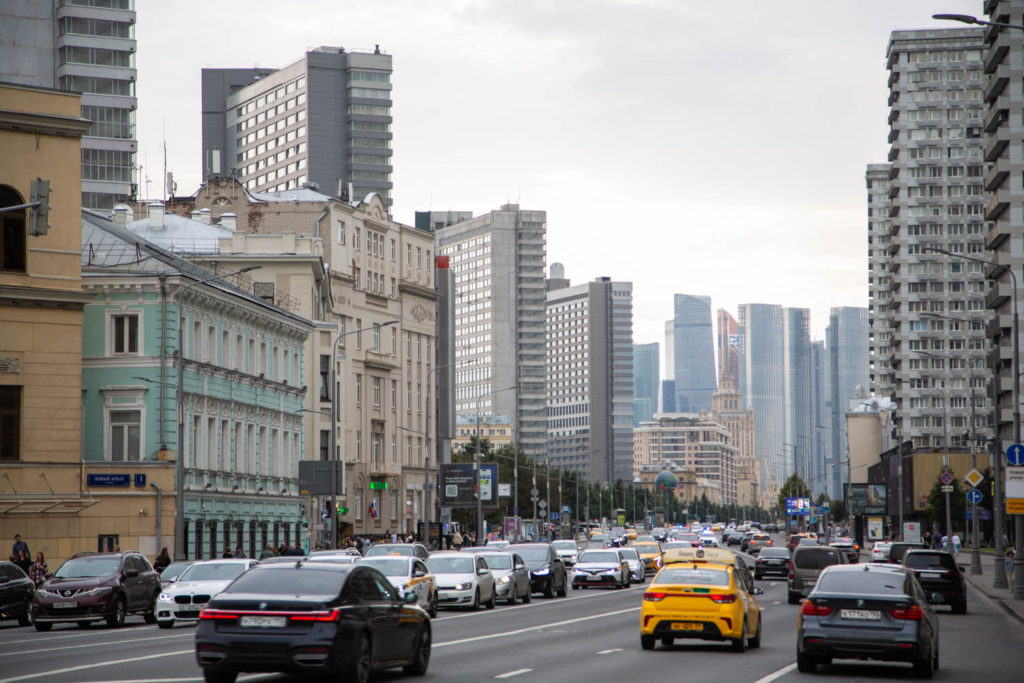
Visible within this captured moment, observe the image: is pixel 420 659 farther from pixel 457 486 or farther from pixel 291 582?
pixel 457 486

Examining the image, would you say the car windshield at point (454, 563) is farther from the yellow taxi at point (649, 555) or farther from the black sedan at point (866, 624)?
the yellow taxi at point (649, 555)

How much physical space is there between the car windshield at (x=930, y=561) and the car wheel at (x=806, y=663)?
18.4 metres

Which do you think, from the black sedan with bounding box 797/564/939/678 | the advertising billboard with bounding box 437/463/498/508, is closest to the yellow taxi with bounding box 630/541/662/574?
the advertising billboard with bounding box 437/463/498/508

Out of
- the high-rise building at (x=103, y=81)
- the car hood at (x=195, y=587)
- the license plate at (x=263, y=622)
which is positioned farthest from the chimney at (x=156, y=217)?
the license plate at (x=263, y=622)

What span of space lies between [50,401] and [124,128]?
86.2 meters

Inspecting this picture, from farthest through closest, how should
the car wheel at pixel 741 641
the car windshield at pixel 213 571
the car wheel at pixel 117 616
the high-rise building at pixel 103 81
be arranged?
the high-rise building at pixel 103 81 < the car wheel at pixel 117 616 < the car windshield at pixel 213 571 < the car wheel at pixel 741 641

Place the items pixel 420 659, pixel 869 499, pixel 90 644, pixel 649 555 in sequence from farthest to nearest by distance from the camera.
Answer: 1. pixel 869 499
2. pixel 649 555
3. pixel 90 644
4. pixel 420 659

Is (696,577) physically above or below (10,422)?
below

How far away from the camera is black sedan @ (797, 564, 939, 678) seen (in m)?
19.4

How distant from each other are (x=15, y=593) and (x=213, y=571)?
4.90 m

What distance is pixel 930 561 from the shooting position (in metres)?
37.6

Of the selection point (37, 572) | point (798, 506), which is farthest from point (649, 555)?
point (798, 506)

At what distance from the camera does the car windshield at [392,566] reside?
103 ft

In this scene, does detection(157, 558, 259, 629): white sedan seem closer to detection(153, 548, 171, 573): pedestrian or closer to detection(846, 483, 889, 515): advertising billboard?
detection(153, 548, 171, 573): pedestrian
